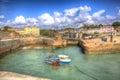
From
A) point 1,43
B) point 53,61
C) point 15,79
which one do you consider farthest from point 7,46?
point 15,79

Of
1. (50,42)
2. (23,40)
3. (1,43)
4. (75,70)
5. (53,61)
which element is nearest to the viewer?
(75,70)

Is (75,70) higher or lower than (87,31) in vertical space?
lower

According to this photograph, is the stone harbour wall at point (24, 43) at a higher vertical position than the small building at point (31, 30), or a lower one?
lower

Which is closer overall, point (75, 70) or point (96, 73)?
point (96, 73)

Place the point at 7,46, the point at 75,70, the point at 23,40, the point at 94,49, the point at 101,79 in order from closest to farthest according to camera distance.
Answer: the point at 101,79, the point at 75,70, the point at 94,49, the point at 7,46, the point at 23,40

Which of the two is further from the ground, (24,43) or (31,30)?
(31,30)

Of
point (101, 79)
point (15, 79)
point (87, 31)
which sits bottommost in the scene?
point (101, 79)

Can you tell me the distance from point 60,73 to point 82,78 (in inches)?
49.6

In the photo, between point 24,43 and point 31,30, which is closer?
point 24,43

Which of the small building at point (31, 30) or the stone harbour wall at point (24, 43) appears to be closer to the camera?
the stone harbour wall at point (24, 43)

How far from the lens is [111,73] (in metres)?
8.40

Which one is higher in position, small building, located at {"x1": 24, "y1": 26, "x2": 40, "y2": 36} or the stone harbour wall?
small building, located at {"x1": 24, "y1": 26, "x2": 40, "y2": 36}

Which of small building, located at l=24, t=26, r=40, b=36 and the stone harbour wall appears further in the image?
small building, located at l=24, t=26, r=40, b=36

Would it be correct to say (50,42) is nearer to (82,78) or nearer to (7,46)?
(7,46)
